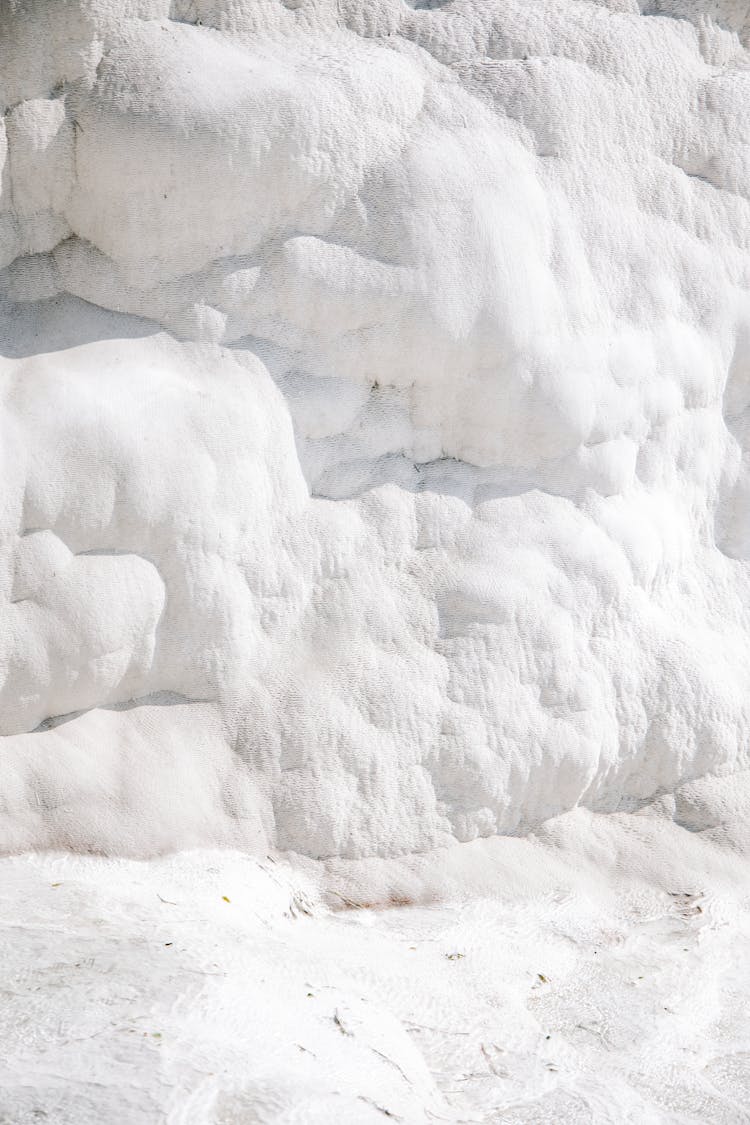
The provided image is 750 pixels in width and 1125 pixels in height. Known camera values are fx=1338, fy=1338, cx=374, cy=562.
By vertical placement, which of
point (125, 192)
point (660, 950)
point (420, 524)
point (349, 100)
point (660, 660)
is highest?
point (349, 100)

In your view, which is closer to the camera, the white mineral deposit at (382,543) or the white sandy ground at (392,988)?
the white sandy ground at (392,988)

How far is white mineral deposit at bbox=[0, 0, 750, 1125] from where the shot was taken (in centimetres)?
192

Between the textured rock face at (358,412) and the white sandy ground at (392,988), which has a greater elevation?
the textured rock face at (358,412)

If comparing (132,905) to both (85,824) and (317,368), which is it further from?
(317,368)

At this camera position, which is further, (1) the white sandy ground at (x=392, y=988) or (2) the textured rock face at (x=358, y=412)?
(2) the textured rock face at (x=358, y=412)

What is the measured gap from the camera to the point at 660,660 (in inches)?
97.0

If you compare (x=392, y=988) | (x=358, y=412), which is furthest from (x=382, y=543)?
(x=392, y=988)

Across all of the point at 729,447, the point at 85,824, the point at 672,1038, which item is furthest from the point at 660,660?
the point at 85,824

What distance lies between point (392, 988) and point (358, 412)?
93 cm

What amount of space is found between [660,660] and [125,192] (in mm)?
1248

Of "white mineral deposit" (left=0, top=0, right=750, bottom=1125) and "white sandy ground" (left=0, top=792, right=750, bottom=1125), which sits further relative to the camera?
"white mineral deposit" (left=0, top=0, right=750, bottom=1125)

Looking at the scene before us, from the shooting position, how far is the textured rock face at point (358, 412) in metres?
2.00

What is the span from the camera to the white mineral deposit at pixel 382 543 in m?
1.92

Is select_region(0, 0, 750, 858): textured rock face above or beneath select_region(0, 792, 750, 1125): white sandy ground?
above
